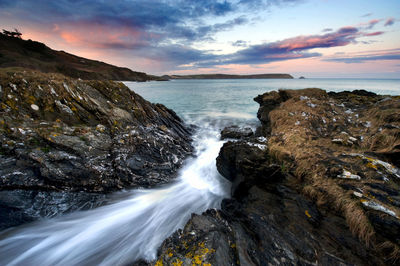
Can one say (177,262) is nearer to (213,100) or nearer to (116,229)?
(116,229)

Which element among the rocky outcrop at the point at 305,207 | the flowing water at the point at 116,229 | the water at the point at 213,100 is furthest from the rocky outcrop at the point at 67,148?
the water at the point at 213,100

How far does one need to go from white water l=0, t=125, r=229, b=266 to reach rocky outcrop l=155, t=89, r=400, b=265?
5.63 ft

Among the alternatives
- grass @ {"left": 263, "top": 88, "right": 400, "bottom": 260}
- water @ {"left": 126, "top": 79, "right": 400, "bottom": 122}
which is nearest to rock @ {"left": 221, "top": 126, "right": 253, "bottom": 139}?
grass @ {"left": 263, "top": 88, "right": 400, "bottom": 260}

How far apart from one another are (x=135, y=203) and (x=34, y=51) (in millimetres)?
154675

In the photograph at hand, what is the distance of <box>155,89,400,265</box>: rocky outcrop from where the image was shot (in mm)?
3367

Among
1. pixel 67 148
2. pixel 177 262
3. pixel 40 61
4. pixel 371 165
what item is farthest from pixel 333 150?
pixel 40 61

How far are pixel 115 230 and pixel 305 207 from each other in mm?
6168

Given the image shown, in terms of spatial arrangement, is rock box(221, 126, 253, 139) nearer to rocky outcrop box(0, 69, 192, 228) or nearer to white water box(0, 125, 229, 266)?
rocky outcrop box(0, 69, 192, 228)

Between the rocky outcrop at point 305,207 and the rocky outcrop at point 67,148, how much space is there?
407 cm

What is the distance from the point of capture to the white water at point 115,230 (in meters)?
4.91

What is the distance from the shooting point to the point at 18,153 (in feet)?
18.9

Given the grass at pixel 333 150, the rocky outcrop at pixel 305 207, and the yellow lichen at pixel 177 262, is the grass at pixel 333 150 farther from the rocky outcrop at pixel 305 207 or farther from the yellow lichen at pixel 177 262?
the yellow lichen at pixel 177 262

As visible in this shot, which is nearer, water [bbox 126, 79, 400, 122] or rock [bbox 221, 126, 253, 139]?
rock [bbox 221, 126, 253, 139]

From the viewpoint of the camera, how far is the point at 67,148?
6551 mm
